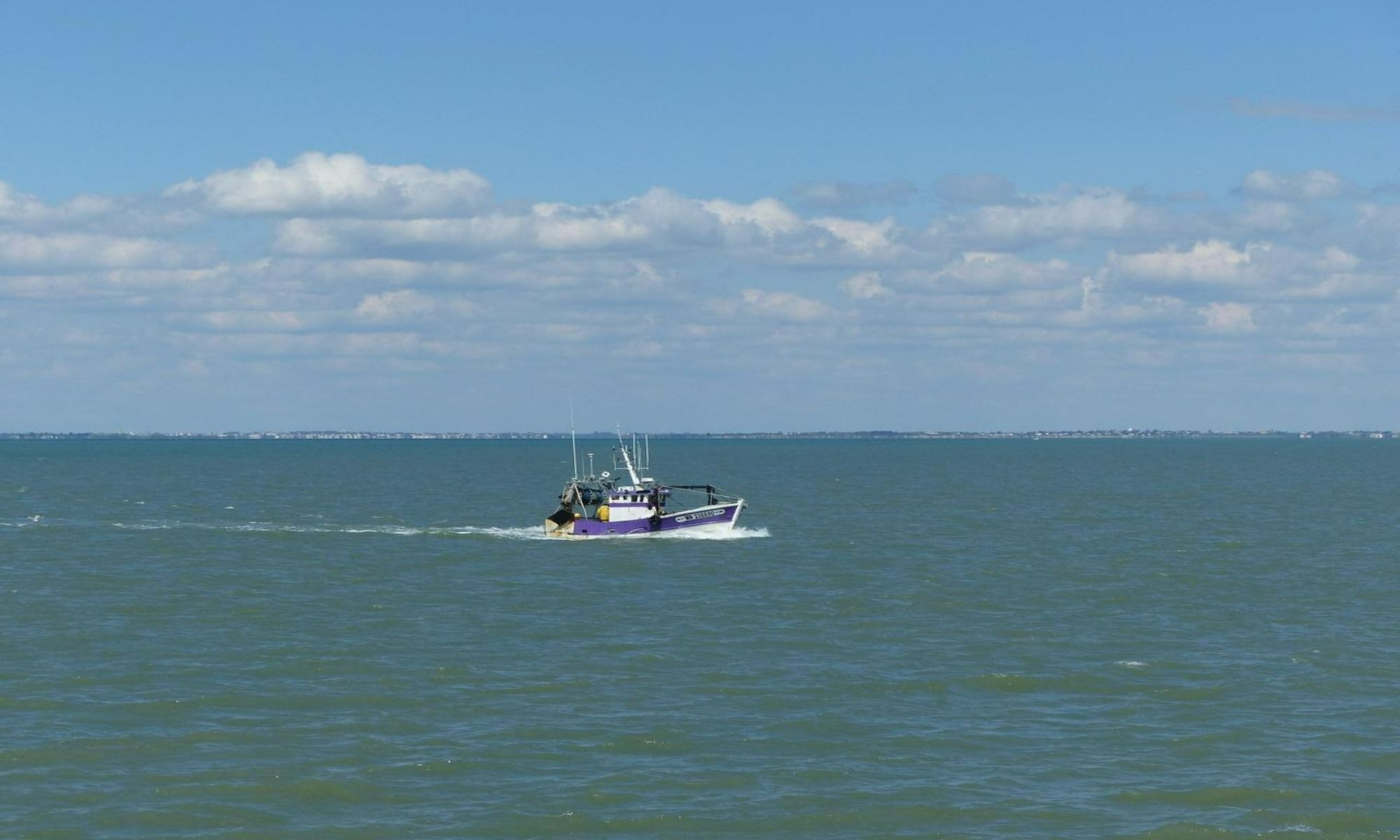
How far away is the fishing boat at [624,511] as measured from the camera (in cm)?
10131

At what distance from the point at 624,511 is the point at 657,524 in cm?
259

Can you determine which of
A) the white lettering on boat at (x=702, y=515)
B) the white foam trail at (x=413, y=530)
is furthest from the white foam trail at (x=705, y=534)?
the white lettering on boat at (x=702, y=515)

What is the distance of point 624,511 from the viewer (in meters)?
102

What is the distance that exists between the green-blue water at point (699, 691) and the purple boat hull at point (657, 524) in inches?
276

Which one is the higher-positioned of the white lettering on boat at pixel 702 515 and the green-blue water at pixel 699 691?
the white lettering on boat at pixel 702 515

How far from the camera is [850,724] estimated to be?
42.9 m

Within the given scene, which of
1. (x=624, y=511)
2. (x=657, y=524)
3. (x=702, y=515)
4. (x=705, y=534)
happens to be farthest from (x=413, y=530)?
(x=705, y=534)

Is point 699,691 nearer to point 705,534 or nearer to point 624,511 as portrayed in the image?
point 624,511

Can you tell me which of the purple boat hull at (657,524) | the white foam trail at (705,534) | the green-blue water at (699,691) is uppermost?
the purple boat hull at (657,524)

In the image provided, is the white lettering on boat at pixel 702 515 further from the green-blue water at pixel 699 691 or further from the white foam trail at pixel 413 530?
the green-blue water at pixel 699 691

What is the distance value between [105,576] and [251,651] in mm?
26381

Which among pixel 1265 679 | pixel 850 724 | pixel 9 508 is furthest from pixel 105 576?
pixel 9 508

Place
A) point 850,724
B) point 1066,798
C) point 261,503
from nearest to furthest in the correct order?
point 1066,798 → point 850,724 → point 261,503

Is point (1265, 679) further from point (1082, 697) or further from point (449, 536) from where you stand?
point (449, 536)
